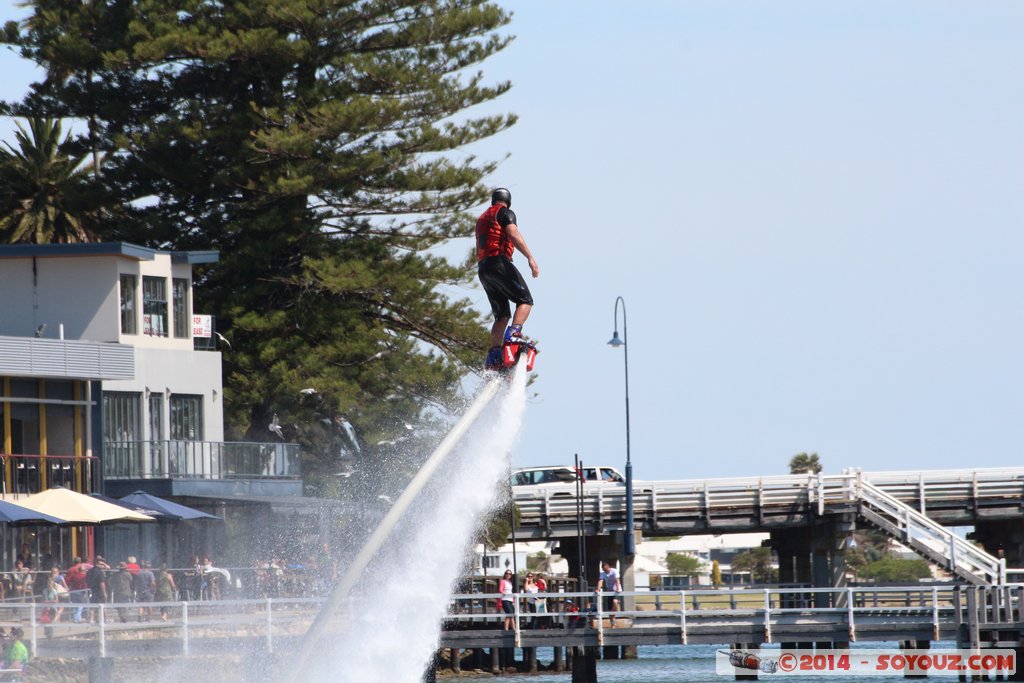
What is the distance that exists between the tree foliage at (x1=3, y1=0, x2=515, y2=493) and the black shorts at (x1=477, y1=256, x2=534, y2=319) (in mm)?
31273

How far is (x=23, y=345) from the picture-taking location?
3947 centimetres

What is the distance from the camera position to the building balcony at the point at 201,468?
43062 millimetres

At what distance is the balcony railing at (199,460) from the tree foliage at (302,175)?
272 centimetres

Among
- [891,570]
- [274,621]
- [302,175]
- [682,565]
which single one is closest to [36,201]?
[302,175]

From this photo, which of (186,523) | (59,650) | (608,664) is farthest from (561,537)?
(59,650)

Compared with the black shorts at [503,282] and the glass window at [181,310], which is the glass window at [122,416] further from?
the black shorts at [503,282]

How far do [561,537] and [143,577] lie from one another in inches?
896

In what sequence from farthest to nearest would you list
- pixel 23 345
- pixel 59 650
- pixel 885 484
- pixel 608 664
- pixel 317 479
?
1. pixel 608 664
2. pixel 885 484
3. pixel 317 479
4. pixel 23 345
5. pixel 59 650

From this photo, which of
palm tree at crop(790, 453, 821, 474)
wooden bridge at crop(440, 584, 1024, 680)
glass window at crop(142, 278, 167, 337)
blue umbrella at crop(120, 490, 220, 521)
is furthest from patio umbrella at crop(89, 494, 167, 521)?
palm tree at crop(790, 453, 821, 474)

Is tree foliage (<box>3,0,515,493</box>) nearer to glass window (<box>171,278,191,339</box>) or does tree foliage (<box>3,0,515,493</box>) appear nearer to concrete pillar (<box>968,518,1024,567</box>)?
glass window (<box>171,278,191,339</box>)

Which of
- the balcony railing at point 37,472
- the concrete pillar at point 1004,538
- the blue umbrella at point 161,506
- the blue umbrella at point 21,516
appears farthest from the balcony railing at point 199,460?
the concrete pillar at point 1004,538

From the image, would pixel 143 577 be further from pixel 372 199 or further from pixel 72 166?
pixel 72 166

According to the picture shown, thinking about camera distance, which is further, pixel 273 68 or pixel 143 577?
pixel 273 68

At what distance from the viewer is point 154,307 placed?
1839 inches
